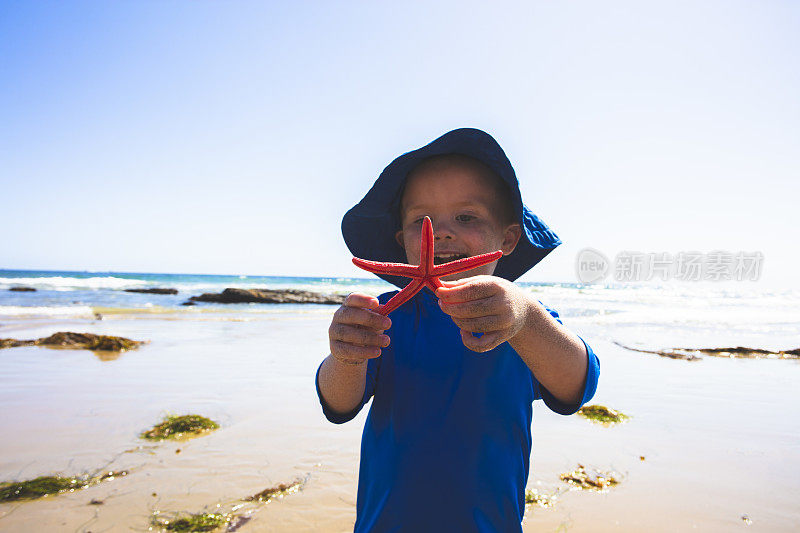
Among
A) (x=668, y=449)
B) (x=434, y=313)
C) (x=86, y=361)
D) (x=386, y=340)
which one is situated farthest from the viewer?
(x=86, y=361)

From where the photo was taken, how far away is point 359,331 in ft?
4.42

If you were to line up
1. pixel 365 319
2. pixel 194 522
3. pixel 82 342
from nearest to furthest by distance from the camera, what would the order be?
pixel 365 319 → pixel 194 522 → pixel 82 342

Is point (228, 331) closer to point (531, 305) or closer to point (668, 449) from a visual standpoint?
point (668, 449)

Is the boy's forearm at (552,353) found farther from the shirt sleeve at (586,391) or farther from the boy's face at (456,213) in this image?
the boy's face at (456,213)

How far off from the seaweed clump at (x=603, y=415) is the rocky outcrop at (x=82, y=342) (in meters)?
8.10

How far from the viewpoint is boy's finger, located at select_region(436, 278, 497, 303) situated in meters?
→ 1.20

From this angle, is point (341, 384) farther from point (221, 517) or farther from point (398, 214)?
point (221, 517)

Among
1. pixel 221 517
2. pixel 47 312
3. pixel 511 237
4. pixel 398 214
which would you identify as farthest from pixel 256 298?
pixel 511 237

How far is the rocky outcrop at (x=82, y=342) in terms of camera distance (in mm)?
8617

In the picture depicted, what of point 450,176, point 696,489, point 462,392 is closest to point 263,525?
point 462,392

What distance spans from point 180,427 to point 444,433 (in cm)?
397

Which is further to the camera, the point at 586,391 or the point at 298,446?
the point at 298,446

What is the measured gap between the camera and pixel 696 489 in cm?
364

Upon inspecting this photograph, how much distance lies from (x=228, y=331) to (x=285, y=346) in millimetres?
3192
